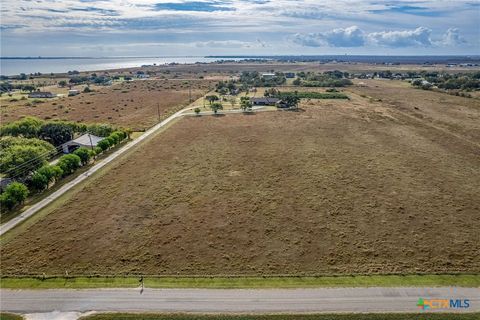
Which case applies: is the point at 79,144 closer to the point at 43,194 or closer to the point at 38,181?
the point at 43,194

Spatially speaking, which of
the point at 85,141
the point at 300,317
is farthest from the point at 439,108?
the point at 85,141

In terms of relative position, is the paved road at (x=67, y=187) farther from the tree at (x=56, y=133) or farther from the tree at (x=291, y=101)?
the tree at (x=291, y=101)

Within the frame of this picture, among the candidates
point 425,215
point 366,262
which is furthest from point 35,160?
point 425,215

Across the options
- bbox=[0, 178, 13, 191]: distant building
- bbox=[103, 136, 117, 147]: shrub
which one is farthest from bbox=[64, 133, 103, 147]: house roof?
bbox=[0, 178, 13, 191]: distant building

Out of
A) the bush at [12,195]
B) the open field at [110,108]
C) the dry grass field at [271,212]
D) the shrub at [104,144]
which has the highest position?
the open field at [110,108]

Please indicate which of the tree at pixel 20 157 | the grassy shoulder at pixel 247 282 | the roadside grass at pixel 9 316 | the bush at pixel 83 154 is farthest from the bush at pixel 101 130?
the roadside grass at pixel 9 316

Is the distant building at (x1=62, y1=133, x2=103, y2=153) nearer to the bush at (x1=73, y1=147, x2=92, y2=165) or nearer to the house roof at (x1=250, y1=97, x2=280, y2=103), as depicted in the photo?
the bush at (x1=73, y1=147, x2=92, y2=165)
